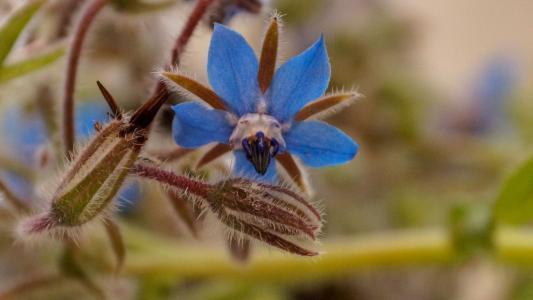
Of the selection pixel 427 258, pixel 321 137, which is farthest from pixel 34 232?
pixel 427 258

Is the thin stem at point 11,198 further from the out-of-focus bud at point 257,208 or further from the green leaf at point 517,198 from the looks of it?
the green leaf at point 517,198

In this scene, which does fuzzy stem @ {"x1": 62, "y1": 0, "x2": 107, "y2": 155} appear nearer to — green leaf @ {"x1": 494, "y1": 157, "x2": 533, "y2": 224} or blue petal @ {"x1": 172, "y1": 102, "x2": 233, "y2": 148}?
blue petal @ {"x1": 172, "y1": 102, "x2": 233, "y2": 148}

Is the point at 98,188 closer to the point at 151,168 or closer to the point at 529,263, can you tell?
the point at 151,168

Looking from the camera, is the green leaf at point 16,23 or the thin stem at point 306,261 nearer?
the green leaf at point 16,23

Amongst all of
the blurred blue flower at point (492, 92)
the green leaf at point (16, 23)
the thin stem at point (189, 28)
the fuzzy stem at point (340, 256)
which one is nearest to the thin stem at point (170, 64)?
the thin stem at point (189, 28)

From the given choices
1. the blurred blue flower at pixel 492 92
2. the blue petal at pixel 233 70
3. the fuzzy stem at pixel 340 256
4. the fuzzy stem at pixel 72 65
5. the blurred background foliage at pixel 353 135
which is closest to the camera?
the blue petal at pixel 233 70

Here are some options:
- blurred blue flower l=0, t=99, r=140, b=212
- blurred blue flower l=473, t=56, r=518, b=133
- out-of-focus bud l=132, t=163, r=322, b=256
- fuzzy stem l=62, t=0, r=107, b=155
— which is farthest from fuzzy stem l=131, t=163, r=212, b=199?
blurred blue flower l=473, t=56, r=518, b=133
